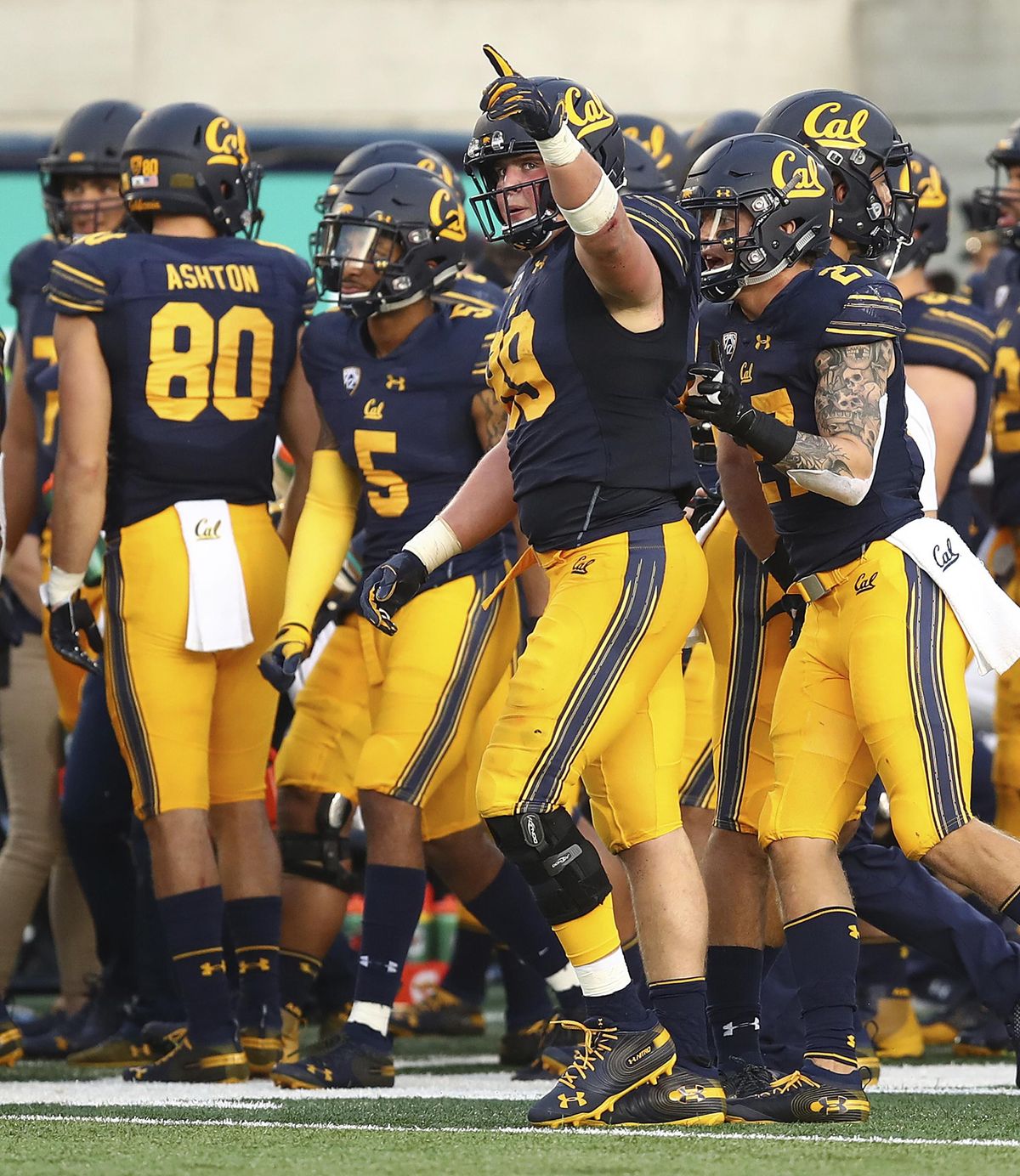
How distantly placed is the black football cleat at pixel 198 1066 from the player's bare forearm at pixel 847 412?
2.00 m

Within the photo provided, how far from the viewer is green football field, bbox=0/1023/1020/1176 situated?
3.51 m

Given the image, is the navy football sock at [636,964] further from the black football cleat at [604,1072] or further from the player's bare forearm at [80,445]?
the player's bare forearm at [80,445]

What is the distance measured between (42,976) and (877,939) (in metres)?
2.98

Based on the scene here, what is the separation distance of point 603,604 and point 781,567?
558 millimetres

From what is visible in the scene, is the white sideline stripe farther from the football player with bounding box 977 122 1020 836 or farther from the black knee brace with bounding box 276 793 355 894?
the football player with bounding box 977 122 1020 836

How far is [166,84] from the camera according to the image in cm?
1332

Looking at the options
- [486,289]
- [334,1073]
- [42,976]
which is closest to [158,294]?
[486,289]

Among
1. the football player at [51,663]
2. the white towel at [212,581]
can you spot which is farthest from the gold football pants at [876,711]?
the football player at [51,663]

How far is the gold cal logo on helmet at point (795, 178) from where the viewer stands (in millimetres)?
4379

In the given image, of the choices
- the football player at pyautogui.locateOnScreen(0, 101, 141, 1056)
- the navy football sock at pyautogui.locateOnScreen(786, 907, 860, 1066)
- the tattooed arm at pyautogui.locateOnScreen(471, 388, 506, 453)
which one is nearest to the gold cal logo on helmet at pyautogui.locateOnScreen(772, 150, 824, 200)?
the tattooed arm at pyautogui.locateOnScreen(471, 388, 506, 453)

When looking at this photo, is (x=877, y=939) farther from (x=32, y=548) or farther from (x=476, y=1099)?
(x=32, y=548)

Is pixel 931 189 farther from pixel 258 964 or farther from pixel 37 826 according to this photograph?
pixel 37 826

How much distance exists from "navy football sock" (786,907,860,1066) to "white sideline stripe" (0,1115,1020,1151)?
236 millimetres

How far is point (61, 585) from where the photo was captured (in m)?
5.36
